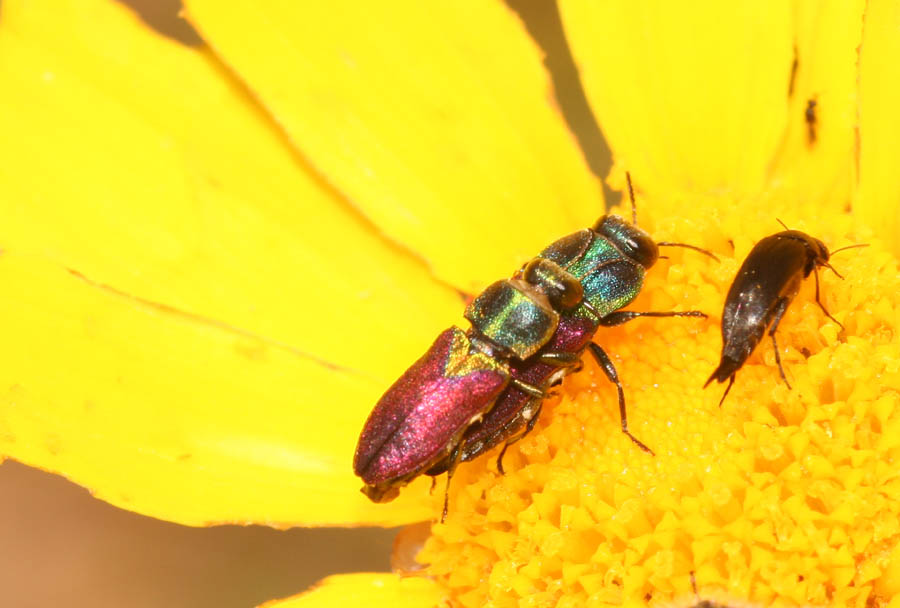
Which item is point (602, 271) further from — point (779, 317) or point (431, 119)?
point (431, 119)

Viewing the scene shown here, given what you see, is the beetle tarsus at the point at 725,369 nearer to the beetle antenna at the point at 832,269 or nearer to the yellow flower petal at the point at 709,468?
the yellow flower petal at the point at 709,468

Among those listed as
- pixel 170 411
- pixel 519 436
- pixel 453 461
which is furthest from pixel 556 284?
pixel 170 411

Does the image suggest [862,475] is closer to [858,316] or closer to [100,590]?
[858,316]

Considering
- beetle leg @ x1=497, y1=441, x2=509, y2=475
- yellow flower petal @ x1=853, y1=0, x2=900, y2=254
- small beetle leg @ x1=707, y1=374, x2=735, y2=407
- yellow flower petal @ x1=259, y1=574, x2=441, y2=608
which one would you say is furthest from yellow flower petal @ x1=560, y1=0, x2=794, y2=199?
yellow flower petal @ x1=259, y1=574, x2=441, y2=608

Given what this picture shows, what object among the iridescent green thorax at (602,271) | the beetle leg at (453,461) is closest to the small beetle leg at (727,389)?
the iridescent green thorax at (602,271)

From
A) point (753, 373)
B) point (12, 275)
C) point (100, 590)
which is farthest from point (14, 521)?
point (753, 373)

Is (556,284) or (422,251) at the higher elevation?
(556,284)

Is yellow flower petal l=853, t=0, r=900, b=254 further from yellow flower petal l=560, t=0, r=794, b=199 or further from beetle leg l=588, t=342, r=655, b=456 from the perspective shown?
beetle leg l=588, t=342, r=655, b=456
